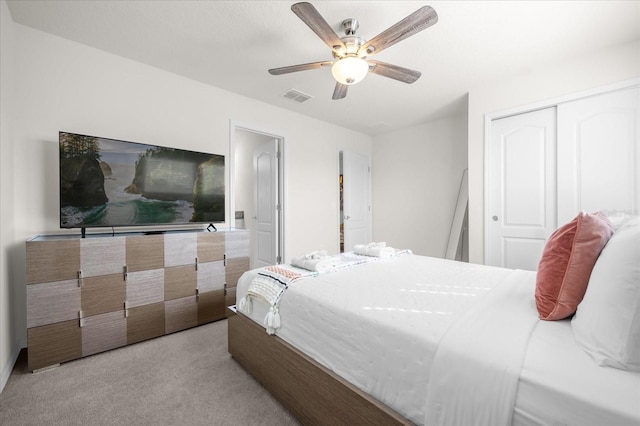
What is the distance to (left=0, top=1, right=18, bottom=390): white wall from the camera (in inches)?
71.2

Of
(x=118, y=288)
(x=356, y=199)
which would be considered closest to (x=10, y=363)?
(x=118, y=288)

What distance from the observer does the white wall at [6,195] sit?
181 centimetres

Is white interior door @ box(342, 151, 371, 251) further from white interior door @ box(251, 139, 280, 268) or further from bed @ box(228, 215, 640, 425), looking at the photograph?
bed @ box(228, 215, 640, 425)

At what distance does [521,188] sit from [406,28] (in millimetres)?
→ 2298

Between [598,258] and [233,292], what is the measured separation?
2842 millimetres

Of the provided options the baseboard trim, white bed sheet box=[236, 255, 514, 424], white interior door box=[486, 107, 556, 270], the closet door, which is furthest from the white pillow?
the baseboard trim

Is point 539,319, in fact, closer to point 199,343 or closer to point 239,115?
point 199,343

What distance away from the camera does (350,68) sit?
201 centimetres

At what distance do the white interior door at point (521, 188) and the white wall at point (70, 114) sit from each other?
9.79 feet

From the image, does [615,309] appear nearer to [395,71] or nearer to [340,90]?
[395,71]

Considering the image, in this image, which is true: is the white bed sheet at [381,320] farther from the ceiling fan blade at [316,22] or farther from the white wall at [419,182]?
the white wall at [419,182]

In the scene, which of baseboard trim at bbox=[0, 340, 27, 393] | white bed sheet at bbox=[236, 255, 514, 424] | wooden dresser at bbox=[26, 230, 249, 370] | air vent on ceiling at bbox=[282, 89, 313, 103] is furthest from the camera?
air vent on ceiling at bbox=[282, 89, 313, 103]

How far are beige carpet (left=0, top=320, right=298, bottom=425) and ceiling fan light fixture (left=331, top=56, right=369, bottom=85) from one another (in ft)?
7.47

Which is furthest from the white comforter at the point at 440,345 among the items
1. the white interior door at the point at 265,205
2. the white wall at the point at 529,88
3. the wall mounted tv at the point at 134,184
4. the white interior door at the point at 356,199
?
the white interior door at the point at 356,199
